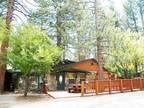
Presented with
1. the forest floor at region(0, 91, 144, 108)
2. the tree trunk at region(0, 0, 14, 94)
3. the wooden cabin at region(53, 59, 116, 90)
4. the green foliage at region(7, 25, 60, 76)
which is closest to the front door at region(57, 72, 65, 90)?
the wooden cabin at region(53, 59, 116, 90)

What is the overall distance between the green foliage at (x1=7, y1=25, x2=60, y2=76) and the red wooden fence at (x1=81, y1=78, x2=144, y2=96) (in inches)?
138

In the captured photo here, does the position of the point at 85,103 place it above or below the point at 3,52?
below

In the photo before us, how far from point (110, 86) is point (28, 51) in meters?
6.98

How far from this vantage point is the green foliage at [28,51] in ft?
72.9

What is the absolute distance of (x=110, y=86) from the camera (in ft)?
76.5

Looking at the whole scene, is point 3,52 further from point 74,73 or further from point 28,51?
point 74,73

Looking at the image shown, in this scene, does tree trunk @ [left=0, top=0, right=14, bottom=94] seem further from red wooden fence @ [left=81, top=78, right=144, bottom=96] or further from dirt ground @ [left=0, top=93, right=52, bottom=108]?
red wooden fence @ [left=81, top=78, right=144, bottom=96]

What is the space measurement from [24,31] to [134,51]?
1399 cm

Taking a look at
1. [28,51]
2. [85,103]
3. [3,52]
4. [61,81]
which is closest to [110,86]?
[28,51]

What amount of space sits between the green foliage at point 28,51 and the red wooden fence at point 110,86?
138 inches

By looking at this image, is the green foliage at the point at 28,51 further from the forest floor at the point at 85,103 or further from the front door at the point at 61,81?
the front door at the point at 61,81

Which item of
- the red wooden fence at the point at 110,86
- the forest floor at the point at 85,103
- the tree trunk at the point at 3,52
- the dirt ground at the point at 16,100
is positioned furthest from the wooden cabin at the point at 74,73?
the forest floor at the point at 85,103

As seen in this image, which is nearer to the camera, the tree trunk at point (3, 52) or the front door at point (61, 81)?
the tree trunk at point (3, 52)

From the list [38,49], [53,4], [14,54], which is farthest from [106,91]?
[53,4]
